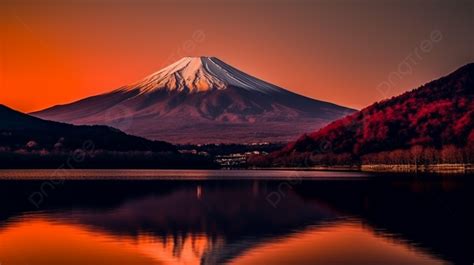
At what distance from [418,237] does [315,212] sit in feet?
37.3

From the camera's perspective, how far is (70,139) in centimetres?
18150

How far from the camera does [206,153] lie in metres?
195

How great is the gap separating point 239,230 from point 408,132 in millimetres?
116251

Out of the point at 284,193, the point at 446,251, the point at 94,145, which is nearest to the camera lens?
the point at 446,251

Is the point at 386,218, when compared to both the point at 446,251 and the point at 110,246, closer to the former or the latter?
the point at 446,251

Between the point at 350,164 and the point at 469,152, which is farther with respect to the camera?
the point at 350,164

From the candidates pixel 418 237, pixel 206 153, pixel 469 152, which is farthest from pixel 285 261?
pixel 206 153

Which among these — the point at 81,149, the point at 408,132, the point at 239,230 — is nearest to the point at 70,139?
the point at 81,149

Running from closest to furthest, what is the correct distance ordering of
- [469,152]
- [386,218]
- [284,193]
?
1. [386,218]
2. [284,193]
3. [469,152]

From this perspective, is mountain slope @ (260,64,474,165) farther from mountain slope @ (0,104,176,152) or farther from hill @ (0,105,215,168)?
mountain slope @ (0,104,176,152)

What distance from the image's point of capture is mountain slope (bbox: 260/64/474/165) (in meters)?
138

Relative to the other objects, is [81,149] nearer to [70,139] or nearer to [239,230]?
[70,139]

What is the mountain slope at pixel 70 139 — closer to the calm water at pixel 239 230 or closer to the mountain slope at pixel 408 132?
the mountain slope at pixel 408 132

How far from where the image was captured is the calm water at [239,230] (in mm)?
25938
